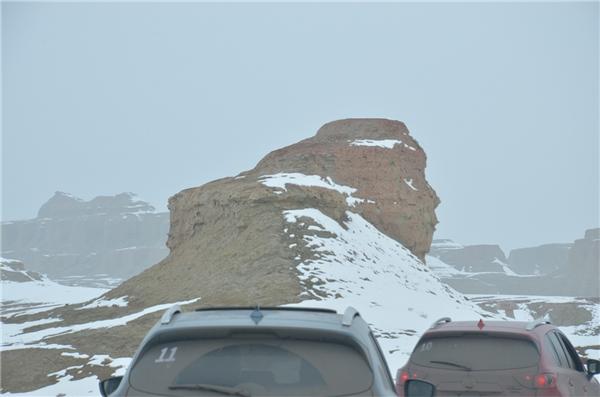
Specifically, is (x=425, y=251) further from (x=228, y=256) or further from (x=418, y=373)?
(x=418, y=373)

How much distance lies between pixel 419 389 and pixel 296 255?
34201mm

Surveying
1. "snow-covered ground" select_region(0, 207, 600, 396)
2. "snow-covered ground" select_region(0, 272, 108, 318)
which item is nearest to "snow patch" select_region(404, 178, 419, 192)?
"snow-covered ground" select_region(0, 207, 600, 396)

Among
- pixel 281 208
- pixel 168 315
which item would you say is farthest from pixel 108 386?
pixel 281 208

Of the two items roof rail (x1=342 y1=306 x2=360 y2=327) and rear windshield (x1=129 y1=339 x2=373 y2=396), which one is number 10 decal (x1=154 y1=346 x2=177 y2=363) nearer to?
rear windshield (x1=129 y1=339 x2=373 y2=396)

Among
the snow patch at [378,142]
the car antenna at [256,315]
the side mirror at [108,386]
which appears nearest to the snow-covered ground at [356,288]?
the snow patch at [378,142]

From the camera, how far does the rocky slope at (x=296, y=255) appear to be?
31203mm

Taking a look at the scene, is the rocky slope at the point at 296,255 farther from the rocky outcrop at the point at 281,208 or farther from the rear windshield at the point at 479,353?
the rear windshield at the point at 479,353

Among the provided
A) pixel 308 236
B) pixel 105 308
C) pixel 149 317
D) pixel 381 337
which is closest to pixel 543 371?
pixel 381 337

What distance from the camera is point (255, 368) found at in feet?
12.5

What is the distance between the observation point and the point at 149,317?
3412cm

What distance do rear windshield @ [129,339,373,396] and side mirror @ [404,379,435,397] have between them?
103 centimetres

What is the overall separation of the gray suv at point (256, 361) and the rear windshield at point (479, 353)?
11.8ft

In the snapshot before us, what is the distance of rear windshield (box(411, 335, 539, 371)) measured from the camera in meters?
7.24

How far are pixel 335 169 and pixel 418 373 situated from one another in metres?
48.4
